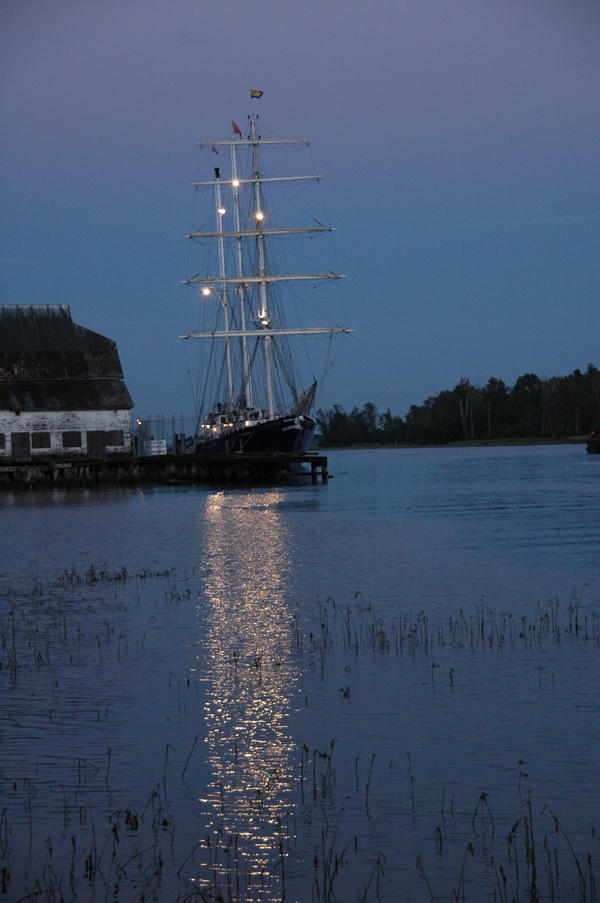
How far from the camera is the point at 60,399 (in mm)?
78188

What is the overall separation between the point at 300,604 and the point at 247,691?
7.75m

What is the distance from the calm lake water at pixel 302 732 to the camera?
8555mm

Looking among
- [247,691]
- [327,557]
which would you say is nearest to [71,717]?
[247,691]

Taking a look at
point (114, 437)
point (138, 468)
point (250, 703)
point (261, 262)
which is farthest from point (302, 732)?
point (261, 262)

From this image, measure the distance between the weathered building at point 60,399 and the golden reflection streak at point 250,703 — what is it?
1923 inches

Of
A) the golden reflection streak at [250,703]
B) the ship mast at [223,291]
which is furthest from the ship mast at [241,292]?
the golden reflection streak at [250,703]

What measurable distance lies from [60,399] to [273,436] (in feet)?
50.2

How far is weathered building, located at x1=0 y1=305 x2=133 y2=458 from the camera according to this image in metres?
77.4

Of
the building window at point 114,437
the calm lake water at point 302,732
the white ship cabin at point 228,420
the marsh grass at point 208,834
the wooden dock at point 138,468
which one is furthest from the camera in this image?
the white ship cabin at point 228,420

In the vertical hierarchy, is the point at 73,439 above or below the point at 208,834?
above

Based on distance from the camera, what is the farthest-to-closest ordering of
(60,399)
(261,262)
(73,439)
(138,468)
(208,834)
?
1. (261,262)
2. (60,399)
3. (73,439)
4. (138,468)
5. (208,834)

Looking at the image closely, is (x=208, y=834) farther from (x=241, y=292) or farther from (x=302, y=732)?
(x=241, y=292)

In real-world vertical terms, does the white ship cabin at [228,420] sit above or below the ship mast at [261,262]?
below

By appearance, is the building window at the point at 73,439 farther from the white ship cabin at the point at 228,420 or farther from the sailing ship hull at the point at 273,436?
the white ship cabin at the point at 228,420
